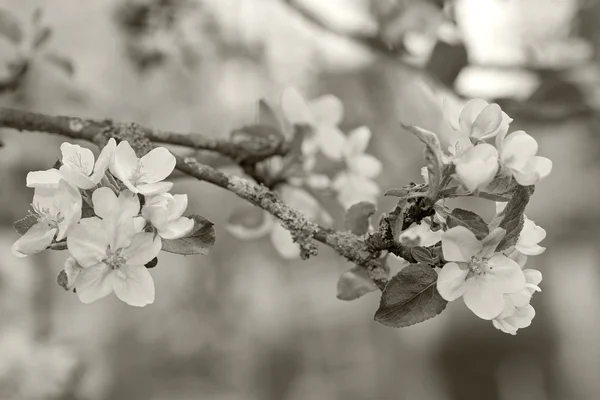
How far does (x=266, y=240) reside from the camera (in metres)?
A: 2.76

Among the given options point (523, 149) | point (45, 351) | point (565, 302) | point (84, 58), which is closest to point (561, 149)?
point (565, 302)

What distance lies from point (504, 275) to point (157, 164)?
25 centimetres

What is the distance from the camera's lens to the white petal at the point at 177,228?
0.41 metres

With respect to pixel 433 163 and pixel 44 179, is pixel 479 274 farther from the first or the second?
pixel 44 179

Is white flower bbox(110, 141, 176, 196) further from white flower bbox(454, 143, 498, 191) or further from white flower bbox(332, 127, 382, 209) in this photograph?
white flower bbox(332, 127, 382, 209)

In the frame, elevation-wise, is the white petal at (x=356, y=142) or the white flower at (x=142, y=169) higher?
the white flower at (x=142, y=169)

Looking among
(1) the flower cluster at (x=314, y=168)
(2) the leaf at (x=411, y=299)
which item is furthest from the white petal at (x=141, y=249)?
(1) the flower cluster at (x=314, y=168)

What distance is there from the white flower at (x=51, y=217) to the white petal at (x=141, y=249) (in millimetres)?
39

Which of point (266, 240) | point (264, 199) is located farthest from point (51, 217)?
point (266, 240)

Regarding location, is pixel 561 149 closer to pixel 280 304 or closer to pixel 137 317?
pixel 280 304

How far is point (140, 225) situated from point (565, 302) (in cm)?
376

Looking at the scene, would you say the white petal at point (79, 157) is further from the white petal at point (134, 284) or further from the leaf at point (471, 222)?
the leaf at point (471, 222)

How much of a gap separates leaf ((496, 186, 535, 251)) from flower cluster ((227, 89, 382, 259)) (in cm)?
26

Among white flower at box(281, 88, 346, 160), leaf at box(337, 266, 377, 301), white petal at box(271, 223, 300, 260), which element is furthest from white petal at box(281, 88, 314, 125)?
leaf at box(337, 266, 377, 301)
